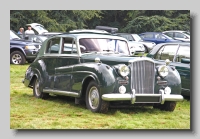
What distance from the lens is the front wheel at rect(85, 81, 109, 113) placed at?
886 cm

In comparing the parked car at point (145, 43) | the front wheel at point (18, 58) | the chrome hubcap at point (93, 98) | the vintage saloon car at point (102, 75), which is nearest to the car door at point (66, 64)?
the vintage saloon car at point (102, 75)

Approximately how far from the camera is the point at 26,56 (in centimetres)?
1603

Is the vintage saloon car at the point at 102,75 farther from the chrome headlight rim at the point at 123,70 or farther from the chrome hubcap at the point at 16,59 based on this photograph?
the chrome hubcap at the point at 16,59

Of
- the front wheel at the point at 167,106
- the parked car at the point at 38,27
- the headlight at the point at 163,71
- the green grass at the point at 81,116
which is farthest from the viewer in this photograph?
the parked car at the point at 38,27

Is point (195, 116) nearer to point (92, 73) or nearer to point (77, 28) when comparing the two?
point (92, 73)

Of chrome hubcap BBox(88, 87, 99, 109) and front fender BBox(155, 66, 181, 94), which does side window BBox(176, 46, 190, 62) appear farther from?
chrome hubcap BBox(88, 87, 99, 109)

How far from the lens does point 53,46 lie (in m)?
10.6

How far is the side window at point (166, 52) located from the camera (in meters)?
11.0

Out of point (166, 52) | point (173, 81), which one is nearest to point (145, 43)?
point (166, 52)

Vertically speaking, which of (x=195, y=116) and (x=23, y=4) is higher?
(x=23, y=4)

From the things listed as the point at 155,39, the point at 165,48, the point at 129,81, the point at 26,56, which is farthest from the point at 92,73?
the point at 155,39

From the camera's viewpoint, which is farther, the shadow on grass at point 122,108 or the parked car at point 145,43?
the parked car at point 145,43

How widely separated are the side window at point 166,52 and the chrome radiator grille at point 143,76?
6.56 feet

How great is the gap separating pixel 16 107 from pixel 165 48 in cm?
335
